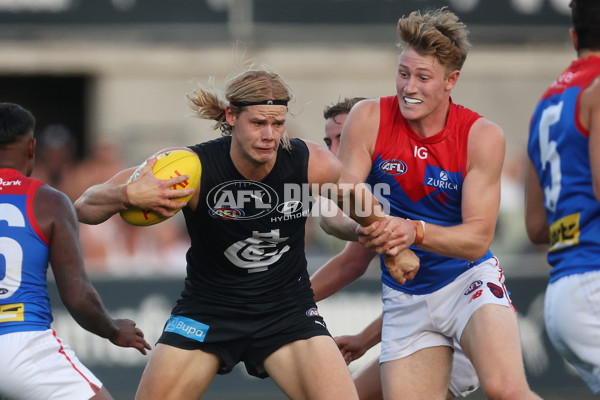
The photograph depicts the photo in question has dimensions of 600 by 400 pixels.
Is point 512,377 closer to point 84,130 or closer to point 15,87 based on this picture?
point 84,130

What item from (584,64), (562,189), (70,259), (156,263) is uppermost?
(584,64)

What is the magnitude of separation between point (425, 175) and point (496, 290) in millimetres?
825

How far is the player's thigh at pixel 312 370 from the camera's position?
5336mm

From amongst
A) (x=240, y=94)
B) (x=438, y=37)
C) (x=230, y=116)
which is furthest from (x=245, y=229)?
(x=438, y=37)

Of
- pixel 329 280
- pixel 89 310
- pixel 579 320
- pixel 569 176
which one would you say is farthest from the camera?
pixel 329 280

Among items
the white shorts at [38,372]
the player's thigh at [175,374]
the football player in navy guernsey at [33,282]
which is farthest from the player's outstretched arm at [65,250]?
the player's thigh at [175,374]

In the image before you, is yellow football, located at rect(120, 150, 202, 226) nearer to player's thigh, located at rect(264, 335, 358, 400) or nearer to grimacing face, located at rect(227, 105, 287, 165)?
grimacing face, located at rect(227, 105, 287, 165)

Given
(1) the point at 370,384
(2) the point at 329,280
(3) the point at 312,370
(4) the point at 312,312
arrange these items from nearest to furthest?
(3) the point at 312,370 → (4) the point at 312,312 → (1) the point at 370,384 → (2) the point at 329,280

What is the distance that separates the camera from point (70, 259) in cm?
520

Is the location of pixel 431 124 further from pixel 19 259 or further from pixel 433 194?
pixel 19 259

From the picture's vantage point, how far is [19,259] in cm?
513

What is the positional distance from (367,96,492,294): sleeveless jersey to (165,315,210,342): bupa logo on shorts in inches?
55.5

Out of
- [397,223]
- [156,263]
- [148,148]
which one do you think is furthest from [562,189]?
[148,148]

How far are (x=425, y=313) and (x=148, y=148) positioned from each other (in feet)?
30.6
